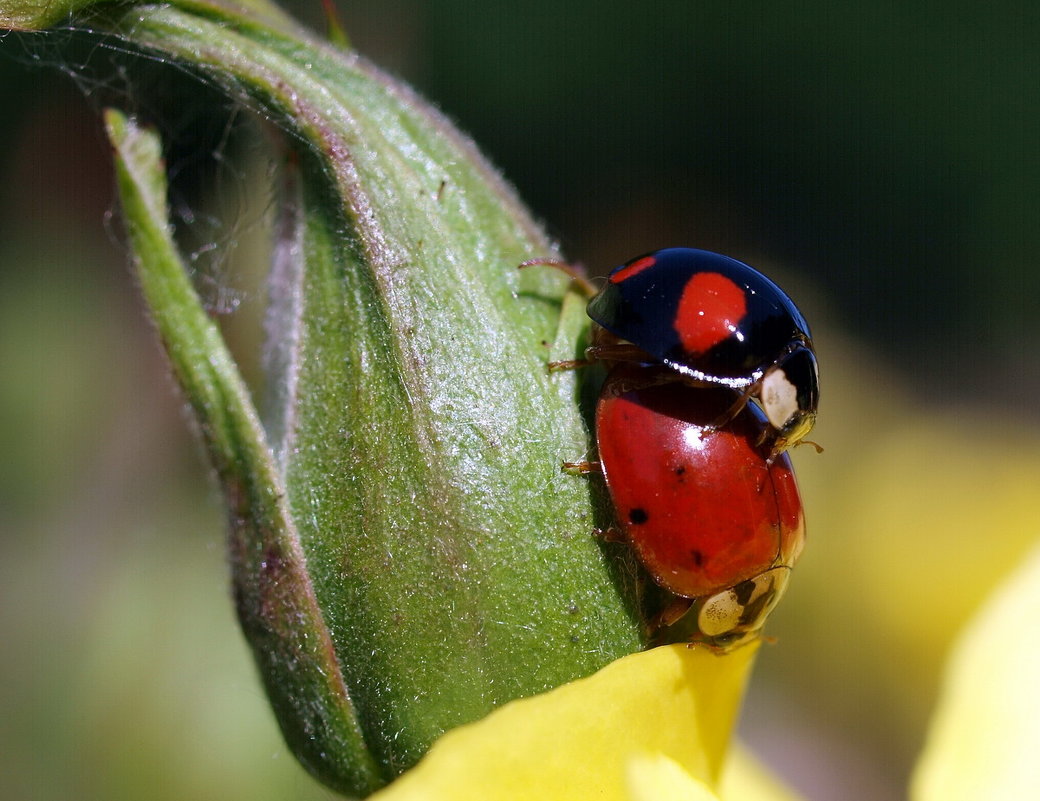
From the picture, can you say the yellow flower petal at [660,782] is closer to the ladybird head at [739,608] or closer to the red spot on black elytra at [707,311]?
the ladybird head at [739,608]

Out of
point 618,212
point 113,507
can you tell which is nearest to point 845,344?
point 618,212

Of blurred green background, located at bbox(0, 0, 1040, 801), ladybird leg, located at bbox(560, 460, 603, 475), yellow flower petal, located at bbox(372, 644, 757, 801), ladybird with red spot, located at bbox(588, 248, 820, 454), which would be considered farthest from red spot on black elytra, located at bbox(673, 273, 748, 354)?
blurred green background, located at bbox(0, 0, 1040, 801)

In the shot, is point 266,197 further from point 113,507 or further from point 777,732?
point 777,732

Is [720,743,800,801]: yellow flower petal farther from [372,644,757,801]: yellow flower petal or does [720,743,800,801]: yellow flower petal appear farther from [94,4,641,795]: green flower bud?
[94,4,641,795]: green flower bud

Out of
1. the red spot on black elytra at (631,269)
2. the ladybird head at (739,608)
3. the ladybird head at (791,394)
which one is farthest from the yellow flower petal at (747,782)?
the red spot on black elytra at (631,269)

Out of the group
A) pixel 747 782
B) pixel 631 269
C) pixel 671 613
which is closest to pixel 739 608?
pixel 671 613

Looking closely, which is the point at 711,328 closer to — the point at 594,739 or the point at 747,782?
the point at 594,739
